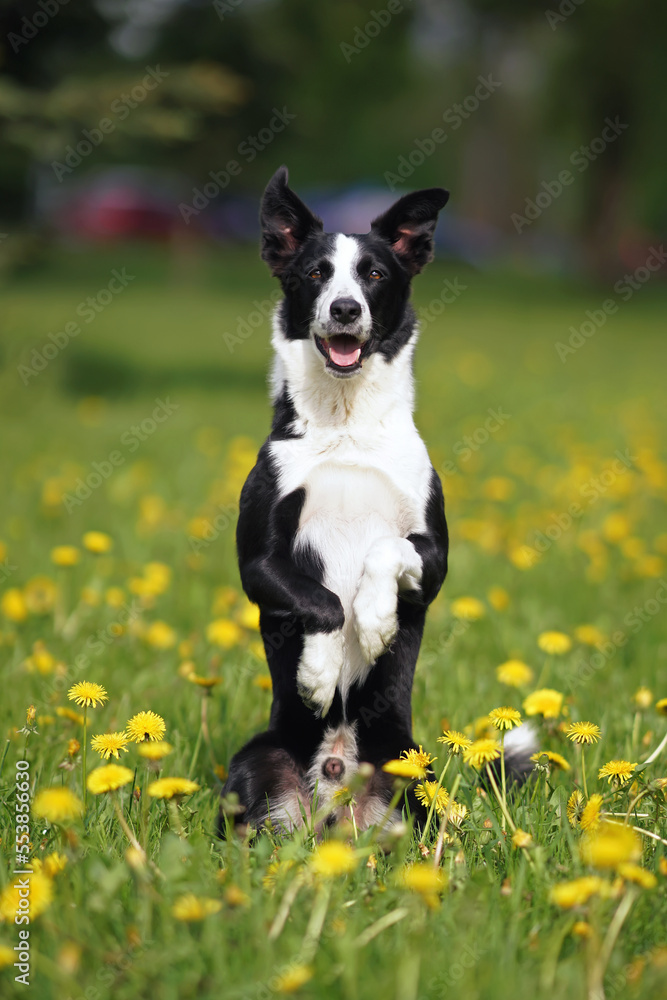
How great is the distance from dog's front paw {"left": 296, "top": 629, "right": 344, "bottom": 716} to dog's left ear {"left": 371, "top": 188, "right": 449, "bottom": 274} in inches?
43.9

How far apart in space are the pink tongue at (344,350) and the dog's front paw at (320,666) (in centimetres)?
69

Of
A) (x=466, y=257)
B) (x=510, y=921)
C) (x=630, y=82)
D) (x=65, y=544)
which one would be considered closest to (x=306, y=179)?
(x=466, y=257)

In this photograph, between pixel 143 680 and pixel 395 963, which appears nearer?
pixel 395 963

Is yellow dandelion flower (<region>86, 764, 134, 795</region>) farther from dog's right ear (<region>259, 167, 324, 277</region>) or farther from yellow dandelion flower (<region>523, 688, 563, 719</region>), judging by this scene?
dog's right ear (<region>259, 167, 324, 277</region>)

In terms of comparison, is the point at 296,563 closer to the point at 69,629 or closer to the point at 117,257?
the point at 69,629

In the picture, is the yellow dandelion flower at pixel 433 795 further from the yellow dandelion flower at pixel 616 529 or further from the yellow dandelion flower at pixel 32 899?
the yellow dandelion flower at pixel 616 529

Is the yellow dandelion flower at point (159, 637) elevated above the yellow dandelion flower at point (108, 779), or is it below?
Result: below

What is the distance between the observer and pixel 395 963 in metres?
1.70

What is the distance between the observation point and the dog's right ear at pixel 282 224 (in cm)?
A: 274

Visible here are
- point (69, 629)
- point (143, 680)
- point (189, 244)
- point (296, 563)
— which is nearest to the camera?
point (296, 563)

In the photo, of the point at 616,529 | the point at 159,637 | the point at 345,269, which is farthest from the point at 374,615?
the point at 616,529

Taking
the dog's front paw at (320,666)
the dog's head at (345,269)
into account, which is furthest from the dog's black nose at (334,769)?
the dog's head at (345,269)

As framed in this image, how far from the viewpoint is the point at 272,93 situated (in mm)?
19516

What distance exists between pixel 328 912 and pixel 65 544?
12.3 feet
